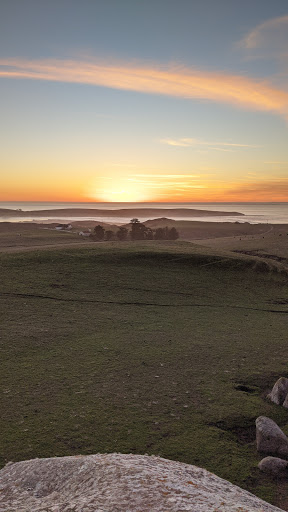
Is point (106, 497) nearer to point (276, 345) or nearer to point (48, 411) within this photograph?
point (48, 411)

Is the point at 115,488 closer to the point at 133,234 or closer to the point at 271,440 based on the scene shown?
the point at 271,440

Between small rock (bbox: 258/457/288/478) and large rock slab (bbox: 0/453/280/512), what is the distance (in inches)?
80.7

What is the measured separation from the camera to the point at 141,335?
17766 millimetres

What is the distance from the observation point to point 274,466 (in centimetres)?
889

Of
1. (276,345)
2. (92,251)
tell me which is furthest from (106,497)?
(92,251)

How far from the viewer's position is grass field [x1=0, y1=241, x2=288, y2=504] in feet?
31.3

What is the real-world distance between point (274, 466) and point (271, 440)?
0.81 meters

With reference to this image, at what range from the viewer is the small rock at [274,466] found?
8797 millimetres

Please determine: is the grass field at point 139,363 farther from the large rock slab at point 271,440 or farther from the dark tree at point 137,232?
the dark tree at point 137,232

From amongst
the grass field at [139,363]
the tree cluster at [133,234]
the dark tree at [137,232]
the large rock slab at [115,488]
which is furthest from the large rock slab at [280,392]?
the dark tree at [137,232]

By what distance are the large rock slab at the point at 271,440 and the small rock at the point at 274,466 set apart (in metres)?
0.49

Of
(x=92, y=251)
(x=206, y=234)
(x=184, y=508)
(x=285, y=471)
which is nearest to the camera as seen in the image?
(x=184, y=508)

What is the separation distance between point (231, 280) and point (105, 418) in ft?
70.5

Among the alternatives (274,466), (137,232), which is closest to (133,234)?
(137,232)
